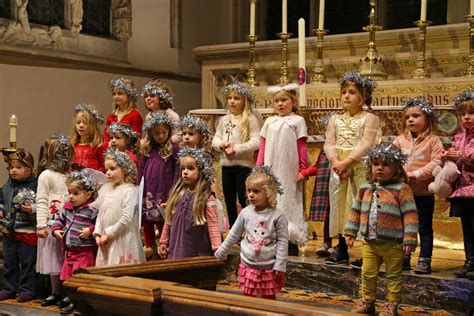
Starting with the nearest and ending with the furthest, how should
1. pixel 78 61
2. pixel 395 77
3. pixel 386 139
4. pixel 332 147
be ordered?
pixel 332 147, pixel 386 139, pixel 395 77, pixel 78 61

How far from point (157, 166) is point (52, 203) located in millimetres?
762

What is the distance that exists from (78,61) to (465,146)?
5.19 m

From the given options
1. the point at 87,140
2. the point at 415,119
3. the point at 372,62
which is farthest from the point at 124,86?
the point at 415,119

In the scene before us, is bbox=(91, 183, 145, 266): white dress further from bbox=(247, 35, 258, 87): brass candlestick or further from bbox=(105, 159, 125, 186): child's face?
bbox=(247, 35, 258, 87): brass candlestick

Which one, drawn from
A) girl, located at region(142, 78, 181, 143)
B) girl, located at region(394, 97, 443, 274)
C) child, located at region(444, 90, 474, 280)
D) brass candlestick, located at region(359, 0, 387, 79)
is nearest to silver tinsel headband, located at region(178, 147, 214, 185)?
girl, located at region(394, 97, 443, 274)

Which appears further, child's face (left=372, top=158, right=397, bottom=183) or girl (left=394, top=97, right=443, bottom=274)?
girl (left=394, top=97, right=443, bottom=274)

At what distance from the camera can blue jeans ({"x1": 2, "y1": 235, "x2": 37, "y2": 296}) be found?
584 cm

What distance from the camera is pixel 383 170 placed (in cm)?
452

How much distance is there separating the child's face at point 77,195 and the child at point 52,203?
0.89 feet

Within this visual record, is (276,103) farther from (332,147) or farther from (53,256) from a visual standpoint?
(53,256)

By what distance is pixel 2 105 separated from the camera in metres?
8.17

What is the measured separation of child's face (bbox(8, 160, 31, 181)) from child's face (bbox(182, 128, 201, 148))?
1177 mm

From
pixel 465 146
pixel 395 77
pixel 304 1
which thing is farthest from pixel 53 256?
pixel 304 1

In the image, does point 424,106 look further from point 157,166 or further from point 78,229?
point 78,229
